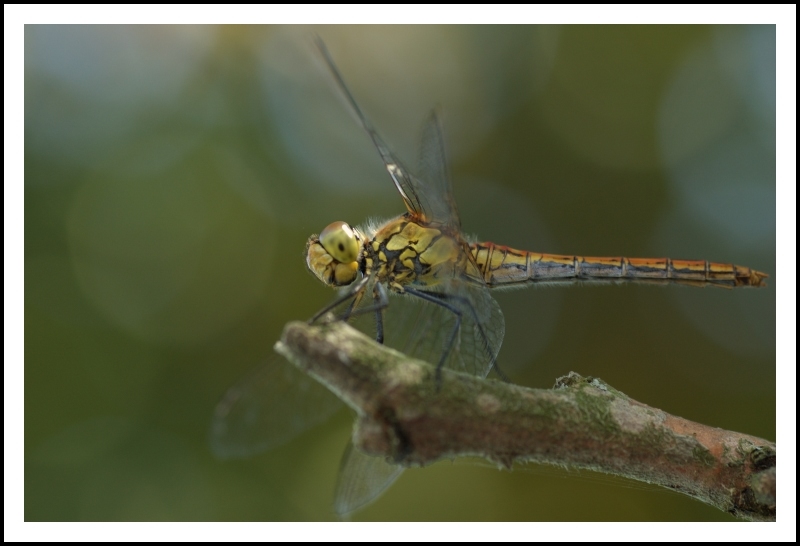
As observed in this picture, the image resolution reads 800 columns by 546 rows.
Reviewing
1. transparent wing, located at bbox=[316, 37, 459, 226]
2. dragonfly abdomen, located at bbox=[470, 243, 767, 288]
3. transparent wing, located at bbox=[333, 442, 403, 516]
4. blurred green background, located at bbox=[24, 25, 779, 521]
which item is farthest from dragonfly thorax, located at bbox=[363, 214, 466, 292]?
blurred green background, located at bbox=[24, 25, 779, 521]

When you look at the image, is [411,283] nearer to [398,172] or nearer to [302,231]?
[398,172]

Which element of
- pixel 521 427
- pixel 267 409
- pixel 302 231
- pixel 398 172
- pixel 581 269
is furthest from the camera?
pixel 302 231

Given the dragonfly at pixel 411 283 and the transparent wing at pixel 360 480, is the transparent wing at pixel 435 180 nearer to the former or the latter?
the dragonfly at pixel 411 283

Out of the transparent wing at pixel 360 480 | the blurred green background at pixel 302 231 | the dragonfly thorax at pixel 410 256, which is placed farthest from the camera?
the blurred green background at pixel 302 231

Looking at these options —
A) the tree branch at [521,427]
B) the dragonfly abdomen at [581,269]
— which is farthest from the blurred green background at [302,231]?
the tree branch at [521,427]

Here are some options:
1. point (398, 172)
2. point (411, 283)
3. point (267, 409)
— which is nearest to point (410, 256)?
point (411, 283)
